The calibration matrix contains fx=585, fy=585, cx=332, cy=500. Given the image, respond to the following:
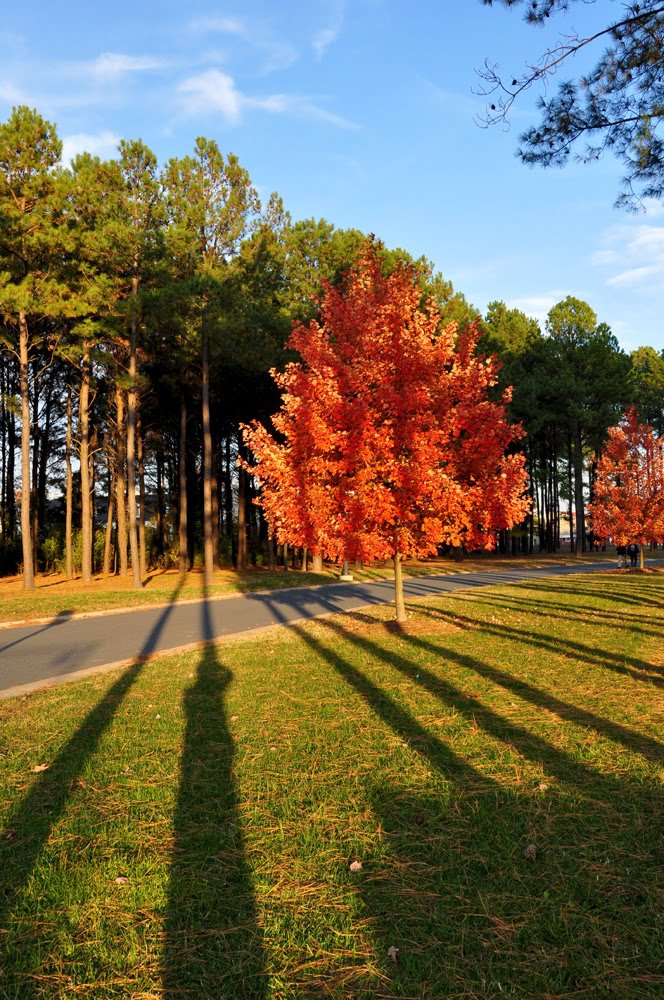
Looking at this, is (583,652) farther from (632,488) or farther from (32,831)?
(632,488)

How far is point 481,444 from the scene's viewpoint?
401 inches

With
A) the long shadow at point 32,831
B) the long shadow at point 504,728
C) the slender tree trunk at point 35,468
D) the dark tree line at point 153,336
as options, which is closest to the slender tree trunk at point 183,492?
the dark tree line at point 153,336

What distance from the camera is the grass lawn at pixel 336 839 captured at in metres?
2.45

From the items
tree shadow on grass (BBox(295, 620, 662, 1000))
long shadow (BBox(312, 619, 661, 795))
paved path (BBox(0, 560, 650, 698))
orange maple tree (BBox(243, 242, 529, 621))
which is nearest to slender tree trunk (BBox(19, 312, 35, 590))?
paved path (BBox(0, 560, 650, 698))

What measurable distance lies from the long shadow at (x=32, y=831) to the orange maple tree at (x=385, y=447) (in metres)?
4.74

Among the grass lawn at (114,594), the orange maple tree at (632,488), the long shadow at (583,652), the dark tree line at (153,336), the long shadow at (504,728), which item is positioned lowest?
the grass lawn at (114,594)

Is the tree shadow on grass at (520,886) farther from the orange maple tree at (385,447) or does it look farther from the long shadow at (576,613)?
the long shadow at (576,613)

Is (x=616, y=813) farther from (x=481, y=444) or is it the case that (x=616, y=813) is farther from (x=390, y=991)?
(x=481, y=444)

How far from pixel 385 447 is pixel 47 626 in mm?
8571

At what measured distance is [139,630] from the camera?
39.2 ft

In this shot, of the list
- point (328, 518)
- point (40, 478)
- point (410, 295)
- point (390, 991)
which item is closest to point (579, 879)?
point (390, 991)

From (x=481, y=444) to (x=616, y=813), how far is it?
7.20 metres

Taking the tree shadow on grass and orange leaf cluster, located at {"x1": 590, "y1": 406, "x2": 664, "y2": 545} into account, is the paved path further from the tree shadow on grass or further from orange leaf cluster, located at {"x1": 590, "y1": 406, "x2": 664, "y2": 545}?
orange leaf cluster, located at {"x1": 590, "y1": 406, "x2": 664, "y2": 545}

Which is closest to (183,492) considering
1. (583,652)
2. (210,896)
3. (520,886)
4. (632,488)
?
(632,488)
